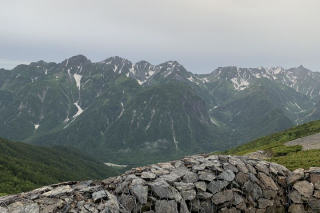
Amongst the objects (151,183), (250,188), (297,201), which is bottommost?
(297,201)

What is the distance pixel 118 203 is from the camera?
22859mm

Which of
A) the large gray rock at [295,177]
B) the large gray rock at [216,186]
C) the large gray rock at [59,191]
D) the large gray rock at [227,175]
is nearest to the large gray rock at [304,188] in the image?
the large gray rock at [295,177]

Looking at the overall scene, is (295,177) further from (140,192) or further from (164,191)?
(140,192)

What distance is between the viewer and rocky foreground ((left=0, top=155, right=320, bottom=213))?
72.0 ft

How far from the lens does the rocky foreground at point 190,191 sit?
21.9 m

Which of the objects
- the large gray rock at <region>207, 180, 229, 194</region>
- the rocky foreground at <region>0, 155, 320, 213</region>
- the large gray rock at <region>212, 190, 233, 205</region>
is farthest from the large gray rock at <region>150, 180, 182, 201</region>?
the large gray rock at <region>212, 190, 233, 205</region>

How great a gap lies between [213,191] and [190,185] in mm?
2316

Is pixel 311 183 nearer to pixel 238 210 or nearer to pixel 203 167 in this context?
pixel 238 210

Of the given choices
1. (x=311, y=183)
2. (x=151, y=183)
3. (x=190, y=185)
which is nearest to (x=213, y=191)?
(x=190, y=185)

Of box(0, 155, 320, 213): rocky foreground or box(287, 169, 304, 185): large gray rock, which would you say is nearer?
box(0, 155, 320, 213): rocky foreground

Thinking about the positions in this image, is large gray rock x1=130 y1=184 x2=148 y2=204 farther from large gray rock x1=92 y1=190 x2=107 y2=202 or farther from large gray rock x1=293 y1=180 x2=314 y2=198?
large gray rock x1=293 y1=180 x2=314 y2=198

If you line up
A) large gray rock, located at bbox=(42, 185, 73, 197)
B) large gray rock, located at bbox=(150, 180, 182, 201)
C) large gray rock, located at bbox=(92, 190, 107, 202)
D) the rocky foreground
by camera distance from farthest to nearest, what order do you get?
1. large gray rock, located at bbox=(150, 180, 182, 201)
2. large gray rock, located at bbox=(42, 185, 73, 197)
3. large gray rock, located at bbox=(92, 190, 107, 202)
4. the rocky foreground

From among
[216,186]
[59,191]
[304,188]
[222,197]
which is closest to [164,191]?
[216,186]

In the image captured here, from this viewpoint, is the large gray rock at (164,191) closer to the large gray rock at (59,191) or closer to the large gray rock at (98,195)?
the large gray rock at (98,195)
